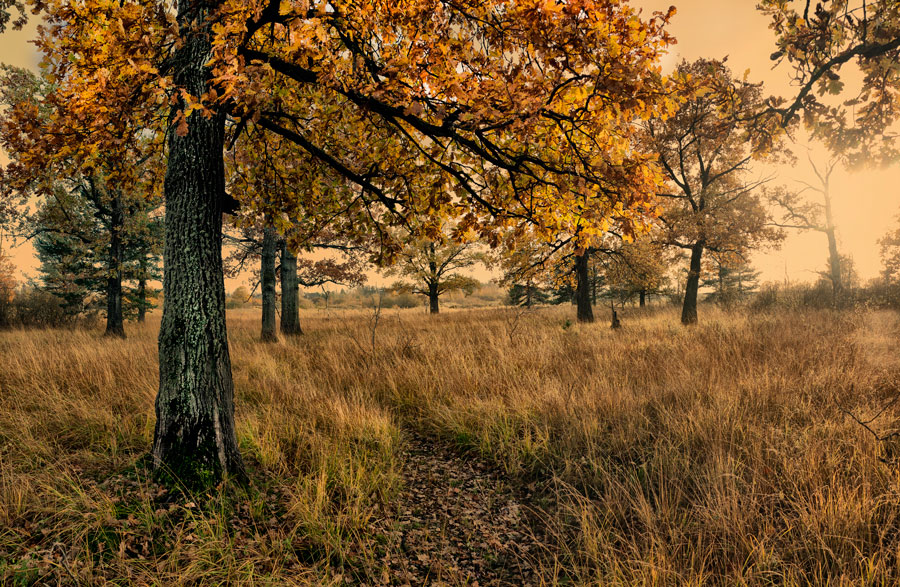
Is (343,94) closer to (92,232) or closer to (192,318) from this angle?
(192,318)

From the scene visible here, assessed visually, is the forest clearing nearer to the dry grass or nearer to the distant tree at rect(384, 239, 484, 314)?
the dry grass

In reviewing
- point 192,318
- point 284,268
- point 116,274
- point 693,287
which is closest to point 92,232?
point 116,274

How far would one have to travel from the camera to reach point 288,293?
43.8 feet

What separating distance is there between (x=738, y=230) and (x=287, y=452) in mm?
16864

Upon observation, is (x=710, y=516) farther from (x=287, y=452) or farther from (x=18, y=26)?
(x=18, y=26)

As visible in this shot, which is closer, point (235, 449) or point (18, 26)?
point (235, 449)

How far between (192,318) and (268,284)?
32.0ft

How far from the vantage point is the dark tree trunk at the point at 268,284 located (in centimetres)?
1211

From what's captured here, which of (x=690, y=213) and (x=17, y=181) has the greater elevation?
(x=690, y=213)

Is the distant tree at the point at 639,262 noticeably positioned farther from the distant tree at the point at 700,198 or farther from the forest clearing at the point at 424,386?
the forest clearing at the point at 424,386

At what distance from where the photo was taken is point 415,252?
21.8 meters

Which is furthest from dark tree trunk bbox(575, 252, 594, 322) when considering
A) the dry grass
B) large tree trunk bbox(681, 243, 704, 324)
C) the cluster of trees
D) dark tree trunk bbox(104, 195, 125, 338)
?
dark tree trunk bbox(104, 195, 125, 338)

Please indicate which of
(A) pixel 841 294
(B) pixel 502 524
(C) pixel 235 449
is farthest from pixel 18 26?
(A) pixel 841 294

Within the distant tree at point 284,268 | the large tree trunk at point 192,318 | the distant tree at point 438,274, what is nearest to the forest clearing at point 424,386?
the large tree trunk at point 192,318
